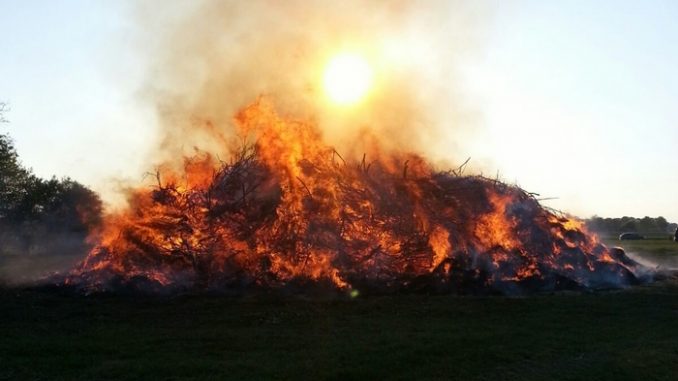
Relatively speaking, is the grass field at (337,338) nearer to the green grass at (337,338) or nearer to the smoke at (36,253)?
the green grass at (337,338)

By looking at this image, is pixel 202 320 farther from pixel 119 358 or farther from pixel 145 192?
pixel 145 192

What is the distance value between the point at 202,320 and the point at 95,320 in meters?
2.47

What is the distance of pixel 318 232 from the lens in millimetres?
21172

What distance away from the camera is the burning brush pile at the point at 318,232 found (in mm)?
20703

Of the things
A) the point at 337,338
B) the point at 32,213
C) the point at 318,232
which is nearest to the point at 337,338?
the point at 337,338

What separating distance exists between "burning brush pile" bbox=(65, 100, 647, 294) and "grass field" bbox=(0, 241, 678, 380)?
68.1 inches

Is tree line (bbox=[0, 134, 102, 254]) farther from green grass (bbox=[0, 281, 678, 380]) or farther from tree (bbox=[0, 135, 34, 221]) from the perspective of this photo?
green grass (bbox=[0, 281, 678, 380])

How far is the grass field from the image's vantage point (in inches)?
439

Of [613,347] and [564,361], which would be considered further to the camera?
[613,347]

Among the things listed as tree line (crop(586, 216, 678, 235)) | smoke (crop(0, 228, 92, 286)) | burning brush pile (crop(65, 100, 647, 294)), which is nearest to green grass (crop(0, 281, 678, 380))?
burning brush pile (crop(65, 100, 647, 294))

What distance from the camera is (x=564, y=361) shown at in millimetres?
12109

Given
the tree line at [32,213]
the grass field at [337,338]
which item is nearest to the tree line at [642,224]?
the tree line at [32,213]

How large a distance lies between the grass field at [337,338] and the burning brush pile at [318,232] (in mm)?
1731

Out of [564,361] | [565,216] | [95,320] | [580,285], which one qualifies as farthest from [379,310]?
[565,216]
